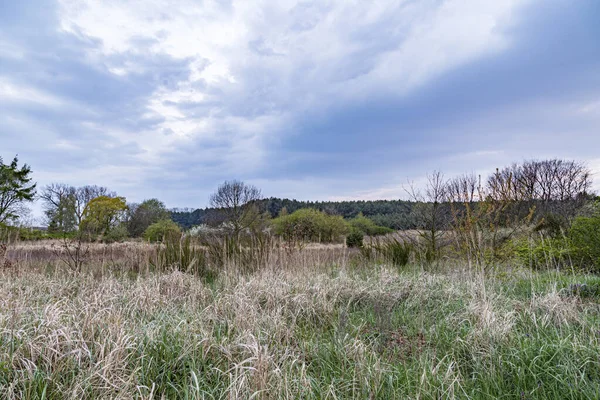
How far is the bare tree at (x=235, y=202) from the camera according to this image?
23.0 m

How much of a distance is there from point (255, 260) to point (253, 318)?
370 cm

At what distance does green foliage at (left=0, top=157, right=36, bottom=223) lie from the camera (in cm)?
2177

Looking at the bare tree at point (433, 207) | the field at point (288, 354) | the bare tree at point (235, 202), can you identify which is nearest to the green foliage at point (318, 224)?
the bare tree at point (235, 202)

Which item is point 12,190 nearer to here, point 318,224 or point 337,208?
point 318,224

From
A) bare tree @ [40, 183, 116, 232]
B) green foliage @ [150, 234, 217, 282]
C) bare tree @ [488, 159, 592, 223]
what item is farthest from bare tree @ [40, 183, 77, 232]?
bare tree @ [488, 159, 592, 223]

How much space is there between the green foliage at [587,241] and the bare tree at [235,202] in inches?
698

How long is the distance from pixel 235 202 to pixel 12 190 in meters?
16.4

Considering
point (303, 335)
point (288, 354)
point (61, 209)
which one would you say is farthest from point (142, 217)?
point (288, 354)

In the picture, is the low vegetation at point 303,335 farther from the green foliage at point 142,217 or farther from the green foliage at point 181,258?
the green foliage at point 142,217

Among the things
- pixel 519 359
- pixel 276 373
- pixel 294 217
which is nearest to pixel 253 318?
pixel 276 373

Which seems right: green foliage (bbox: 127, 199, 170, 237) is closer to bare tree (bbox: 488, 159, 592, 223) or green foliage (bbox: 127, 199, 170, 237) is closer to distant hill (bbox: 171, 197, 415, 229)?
distant hill (bbox: 171, 197, 415, 229)

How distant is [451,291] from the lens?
15.6ft

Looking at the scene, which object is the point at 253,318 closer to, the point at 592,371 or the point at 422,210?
the point at 592,371

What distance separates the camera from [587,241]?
6.89m
